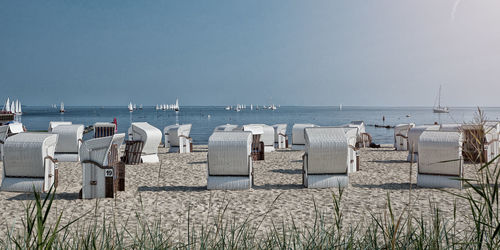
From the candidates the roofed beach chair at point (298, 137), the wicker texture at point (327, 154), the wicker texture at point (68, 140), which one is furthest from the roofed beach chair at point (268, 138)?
the wicker texture at point (327, 154)

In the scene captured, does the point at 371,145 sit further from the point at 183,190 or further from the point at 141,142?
the point at 183,190

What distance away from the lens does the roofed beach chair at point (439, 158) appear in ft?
30.8

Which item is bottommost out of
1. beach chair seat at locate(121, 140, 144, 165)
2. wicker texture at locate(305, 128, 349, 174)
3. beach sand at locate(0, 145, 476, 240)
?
beach sand at locate(0, 145, 476, 240)

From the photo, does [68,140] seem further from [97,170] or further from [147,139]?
[97,170]

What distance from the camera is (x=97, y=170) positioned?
860 cm

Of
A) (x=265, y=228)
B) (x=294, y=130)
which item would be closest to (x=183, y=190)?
(x=265, y=228)

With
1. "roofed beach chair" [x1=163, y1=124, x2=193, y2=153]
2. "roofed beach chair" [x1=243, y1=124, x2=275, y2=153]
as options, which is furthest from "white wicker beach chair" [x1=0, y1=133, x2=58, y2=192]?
"roofed beach chair" [x1=243, y1=124, x2=275, y2=153]

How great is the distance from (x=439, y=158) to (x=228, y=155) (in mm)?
4704

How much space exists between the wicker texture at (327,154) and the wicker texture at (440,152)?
1738 mm

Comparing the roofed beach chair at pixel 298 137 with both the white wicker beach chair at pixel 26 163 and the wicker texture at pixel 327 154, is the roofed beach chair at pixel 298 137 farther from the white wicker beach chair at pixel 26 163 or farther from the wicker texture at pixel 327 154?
the white wicker beach chair at pixel 26 163

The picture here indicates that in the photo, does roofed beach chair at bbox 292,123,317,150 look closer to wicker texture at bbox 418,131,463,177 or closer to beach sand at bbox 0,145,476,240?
beach sand at bbox 0,145,476,240

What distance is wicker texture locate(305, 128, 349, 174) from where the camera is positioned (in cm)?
948

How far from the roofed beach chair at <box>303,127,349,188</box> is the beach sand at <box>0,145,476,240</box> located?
285 mm

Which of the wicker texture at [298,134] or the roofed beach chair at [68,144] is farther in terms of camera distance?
the wicker texture at [298,134]
